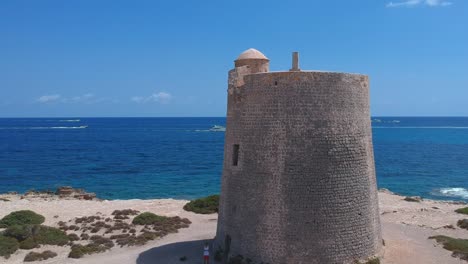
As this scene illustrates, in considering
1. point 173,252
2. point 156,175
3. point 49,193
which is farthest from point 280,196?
point 156,175

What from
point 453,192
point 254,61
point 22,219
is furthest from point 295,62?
point 453,192

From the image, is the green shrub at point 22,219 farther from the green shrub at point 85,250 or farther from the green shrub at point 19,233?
the green shrub at point 85,250

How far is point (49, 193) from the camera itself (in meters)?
45.6

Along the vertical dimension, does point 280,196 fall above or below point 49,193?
above

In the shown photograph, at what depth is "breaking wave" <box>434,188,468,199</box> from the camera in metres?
48.9

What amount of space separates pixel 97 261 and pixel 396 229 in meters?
16.8

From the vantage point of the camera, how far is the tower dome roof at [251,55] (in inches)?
750

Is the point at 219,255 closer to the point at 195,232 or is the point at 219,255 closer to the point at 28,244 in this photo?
the point at 195,232

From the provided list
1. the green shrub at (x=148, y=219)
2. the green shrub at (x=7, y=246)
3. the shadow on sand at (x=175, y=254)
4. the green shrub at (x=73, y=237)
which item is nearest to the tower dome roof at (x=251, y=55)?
the shadow on sand at (x=175, y=254)

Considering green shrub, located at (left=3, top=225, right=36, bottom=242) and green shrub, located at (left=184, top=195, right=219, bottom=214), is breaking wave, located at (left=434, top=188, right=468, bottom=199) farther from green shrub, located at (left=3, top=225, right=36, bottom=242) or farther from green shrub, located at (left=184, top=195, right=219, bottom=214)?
green shrub, located at (left=3, top=225, right=36, bottom=242)

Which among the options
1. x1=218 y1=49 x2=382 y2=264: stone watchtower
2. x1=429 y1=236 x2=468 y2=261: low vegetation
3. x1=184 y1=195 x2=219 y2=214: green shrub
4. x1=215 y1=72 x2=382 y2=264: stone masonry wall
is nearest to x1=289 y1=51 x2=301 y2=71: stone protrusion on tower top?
x1=218 y1=49 x2=382 y2=264: stone watchtower

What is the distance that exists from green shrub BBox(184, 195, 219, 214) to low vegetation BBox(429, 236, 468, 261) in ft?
48.2

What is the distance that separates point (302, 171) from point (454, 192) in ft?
139

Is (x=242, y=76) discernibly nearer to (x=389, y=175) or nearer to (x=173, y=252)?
(x=173, y=252)
